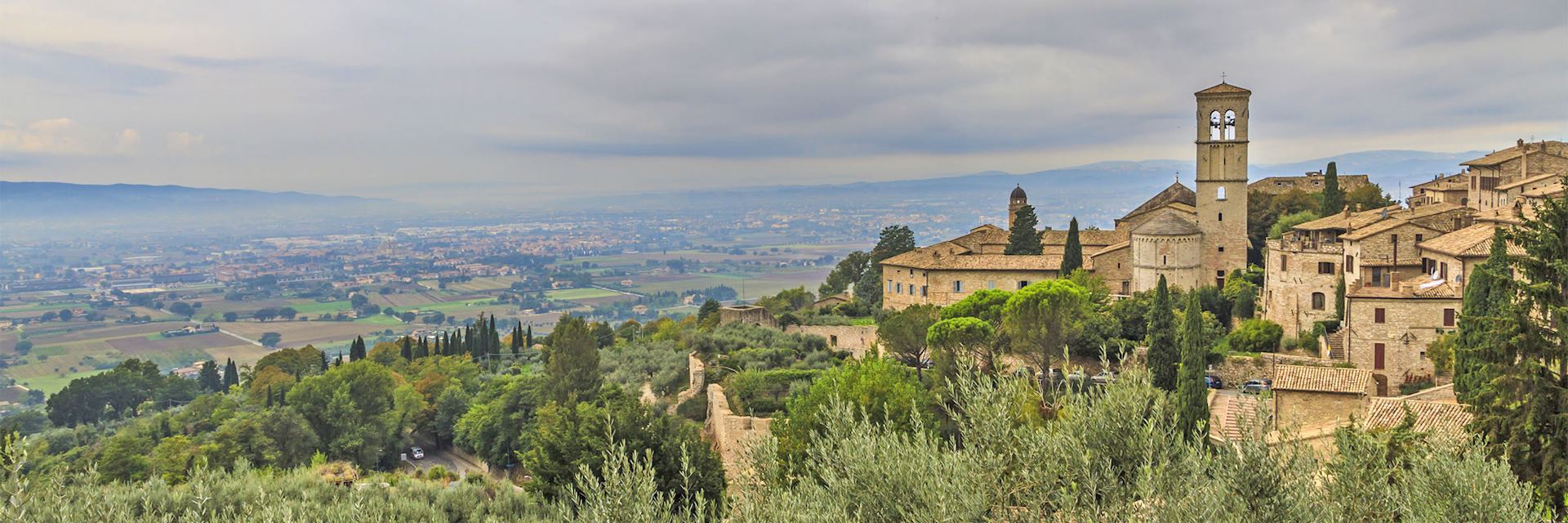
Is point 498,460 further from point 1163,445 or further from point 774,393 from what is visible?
point 1163,445

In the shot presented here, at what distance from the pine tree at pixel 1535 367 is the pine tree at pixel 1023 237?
27740 millimetres

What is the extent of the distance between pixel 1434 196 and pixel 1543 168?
8262 mm

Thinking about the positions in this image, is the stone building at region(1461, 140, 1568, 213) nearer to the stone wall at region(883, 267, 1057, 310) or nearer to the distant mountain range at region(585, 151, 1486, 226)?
the stone wall at region(883, 267, 1057, 310)

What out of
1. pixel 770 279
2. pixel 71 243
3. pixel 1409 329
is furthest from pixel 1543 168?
pixel 71 243

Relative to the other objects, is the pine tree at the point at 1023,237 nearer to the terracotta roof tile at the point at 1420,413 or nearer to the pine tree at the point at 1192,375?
the pine tree at the point at 1192,375

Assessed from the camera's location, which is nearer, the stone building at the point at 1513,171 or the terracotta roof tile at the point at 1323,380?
the terracotta roof tile at the point at 1323,380

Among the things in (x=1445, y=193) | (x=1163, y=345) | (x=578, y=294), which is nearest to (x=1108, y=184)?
(x=578, y=294)

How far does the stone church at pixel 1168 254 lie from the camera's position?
36.4m

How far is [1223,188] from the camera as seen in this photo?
123 ft

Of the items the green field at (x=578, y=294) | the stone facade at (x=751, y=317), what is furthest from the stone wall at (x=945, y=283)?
the green field at (x=578, y=294)

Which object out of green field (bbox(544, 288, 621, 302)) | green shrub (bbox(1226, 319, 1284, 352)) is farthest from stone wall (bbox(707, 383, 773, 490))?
green field (bbox(544, 288, 621, 302))

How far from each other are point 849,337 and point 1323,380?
59.3ft

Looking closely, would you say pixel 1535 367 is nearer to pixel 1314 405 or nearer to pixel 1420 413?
pixel 1420 413

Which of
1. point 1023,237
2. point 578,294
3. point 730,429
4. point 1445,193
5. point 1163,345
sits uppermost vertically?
point 1445,193
